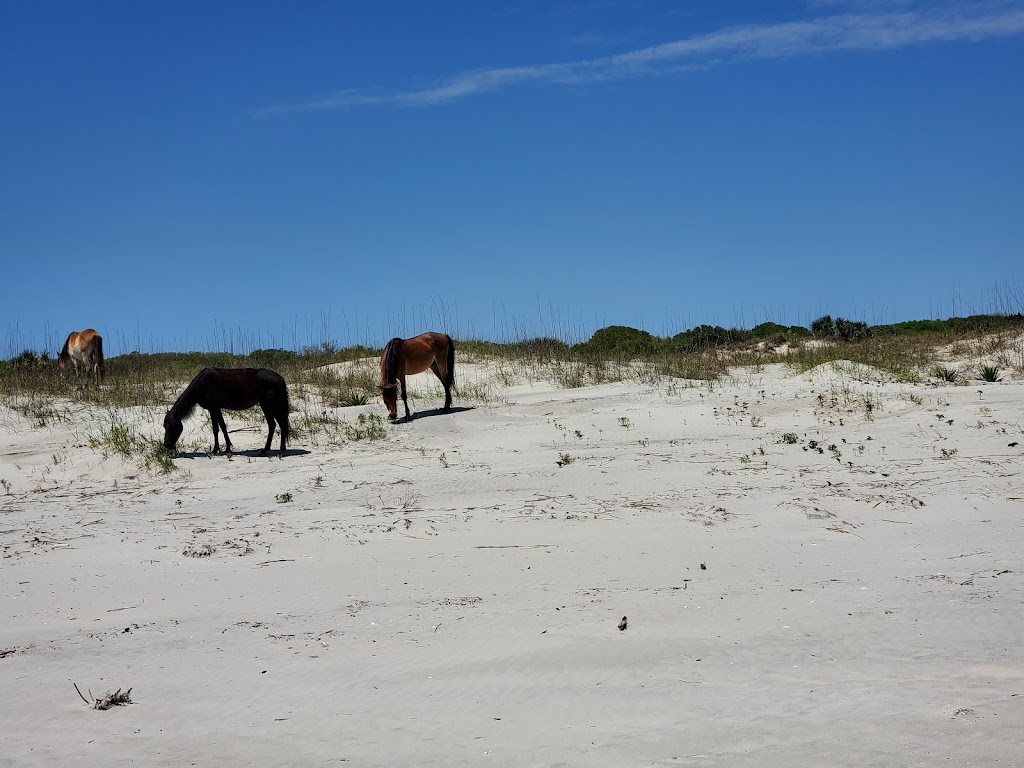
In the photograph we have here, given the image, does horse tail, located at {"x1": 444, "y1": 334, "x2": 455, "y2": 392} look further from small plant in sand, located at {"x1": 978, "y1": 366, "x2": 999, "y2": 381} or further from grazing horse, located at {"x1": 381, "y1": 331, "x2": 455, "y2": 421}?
small plant in sand, located at {"x1": 978, "y1": 366, "x2": 999, "y2": 381}

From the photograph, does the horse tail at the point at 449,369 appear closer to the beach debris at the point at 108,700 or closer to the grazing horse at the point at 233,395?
the grazing horse at the point at 233,395

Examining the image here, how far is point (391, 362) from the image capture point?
14.7 m

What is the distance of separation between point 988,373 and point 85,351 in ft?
56.5

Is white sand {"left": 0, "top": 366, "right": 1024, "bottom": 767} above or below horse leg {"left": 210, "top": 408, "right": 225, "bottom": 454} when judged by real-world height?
below

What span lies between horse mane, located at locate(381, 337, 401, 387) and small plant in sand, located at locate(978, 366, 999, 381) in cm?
947

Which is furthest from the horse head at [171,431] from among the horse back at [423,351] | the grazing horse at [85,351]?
the grazing horse at [85,351]

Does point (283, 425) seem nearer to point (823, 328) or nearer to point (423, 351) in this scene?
point (423, 351)

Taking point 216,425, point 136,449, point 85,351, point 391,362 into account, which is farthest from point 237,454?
point 85,351

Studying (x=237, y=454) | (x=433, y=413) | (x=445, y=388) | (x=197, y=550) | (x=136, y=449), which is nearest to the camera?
(x=197, y=550)

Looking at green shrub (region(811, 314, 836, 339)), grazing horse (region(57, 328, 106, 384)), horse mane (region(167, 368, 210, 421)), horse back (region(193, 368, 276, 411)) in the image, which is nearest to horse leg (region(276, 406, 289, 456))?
horse back (region(193, 368, 276, 411))

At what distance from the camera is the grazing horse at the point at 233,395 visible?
1216 cm

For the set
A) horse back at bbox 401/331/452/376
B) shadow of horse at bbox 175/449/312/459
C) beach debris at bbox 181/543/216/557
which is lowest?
beach debris at bbox 181/543/216/557

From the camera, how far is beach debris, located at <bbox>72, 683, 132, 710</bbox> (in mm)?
4055

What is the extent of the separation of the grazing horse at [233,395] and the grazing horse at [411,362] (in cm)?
237
